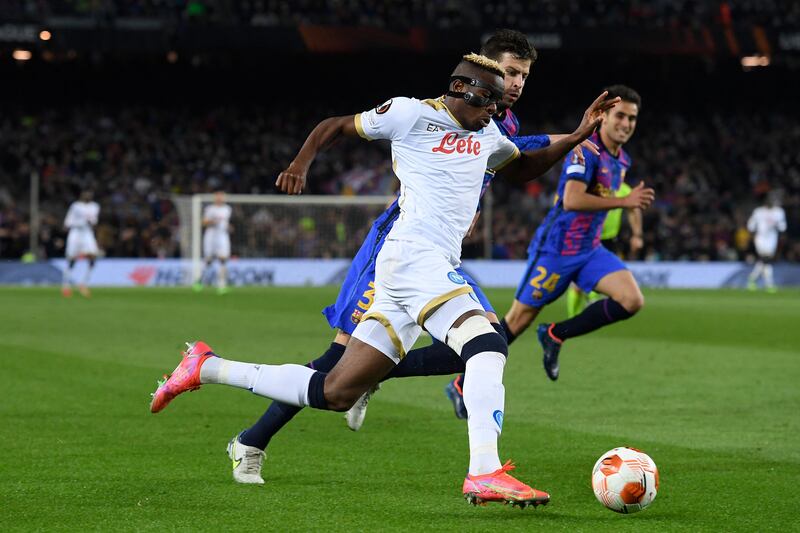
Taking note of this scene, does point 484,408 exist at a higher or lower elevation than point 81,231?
lower

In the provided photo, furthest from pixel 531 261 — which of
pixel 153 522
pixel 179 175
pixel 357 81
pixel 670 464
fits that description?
pixel 357 81

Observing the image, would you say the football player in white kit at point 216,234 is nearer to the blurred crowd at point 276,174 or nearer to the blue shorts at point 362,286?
the blurred crowd at point 276,174

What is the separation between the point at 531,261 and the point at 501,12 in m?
28.6

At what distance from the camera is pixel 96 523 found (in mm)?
4680

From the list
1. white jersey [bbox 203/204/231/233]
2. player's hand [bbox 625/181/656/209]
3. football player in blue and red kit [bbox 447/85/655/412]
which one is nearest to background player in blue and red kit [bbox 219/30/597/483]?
player's hand [bbox 625/181/656/209]

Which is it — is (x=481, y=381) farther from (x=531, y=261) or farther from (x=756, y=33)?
(x=756, y=33)

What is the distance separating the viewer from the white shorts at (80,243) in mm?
27062

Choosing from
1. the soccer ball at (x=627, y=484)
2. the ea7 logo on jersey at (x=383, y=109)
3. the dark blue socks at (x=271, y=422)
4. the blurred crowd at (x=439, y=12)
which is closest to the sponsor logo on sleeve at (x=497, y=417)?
the soccer ball at (x=627, y=484)

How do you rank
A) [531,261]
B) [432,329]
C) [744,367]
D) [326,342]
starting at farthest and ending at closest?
[326,342] < [744,367] < [531,261] < [432,329]

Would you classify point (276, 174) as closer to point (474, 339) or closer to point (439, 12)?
point (439, 12)

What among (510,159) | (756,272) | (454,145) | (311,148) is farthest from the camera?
(756,272)

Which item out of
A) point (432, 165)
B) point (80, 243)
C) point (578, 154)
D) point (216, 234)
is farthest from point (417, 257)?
point (216, 234)

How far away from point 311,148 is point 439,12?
32.5m

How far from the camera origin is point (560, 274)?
9.37 metres
